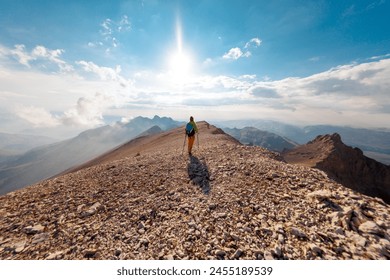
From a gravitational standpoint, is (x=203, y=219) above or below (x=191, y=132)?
below


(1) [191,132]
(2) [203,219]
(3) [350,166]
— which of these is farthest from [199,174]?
(3) [350,166]

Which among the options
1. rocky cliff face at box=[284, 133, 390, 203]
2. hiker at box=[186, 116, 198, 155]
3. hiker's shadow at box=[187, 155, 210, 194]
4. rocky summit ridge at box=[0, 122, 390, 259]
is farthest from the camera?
rocky cliff face at box=[284, 133, 390, 203]

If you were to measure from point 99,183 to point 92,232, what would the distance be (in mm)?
5886

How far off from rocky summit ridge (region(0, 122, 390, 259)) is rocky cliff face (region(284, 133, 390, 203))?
61853mm

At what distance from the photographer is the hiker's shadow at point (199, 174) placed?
43.0 ft

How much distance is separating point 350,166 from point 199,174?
268 ft

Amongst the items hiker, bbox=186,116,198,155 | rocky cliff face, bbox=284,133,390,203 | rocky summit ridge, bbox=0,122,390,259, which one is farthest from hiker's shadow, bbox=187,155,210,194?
rocky cliff face, bbox=284,133,390,203

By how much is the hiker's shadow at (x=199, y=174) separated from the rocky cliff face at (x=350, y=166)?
2326 inches

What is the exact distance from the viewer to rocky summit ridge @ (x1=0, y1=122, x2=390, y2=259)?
25.5 feet

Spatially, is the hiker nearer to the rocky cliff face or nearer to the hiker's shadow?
the hiker's shadow

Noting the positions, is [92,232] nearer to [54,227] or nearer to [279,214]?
[54,227]

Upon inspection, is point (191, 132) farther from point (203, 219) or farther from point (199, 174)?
point (203, 219)

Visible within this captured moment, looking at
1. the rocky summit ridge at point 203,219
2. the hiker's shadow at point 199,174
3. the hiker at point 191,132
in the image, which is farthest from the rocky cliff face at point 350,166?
the rocky summit ridge at point 203,219

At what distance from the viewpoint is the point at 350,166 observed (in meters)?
76.7
